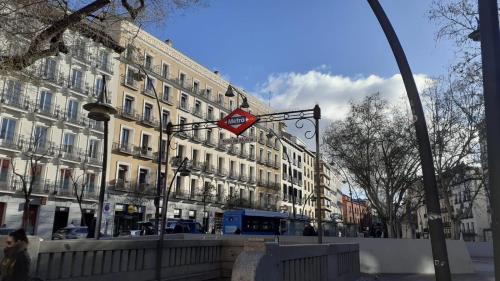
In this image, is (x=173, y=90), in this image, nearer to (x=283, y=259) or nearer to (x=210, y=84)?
(x=210, y=84)

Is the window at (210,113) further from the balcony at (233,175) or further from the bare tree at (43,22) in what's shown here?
the bare tree at (43,22)

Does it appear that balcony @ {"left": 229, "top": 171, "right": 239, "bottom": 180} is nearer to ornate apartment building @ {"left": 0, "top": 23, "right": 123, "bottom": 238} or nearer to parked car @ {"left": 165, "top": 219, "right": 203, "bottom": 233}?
ornate apartment building @ {"left": 0, "top": 23, "right": 123, "bottom": 238}

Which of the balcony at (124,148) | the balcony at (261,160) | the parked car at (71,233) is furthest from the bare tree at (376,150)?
the balcony at (261,160)

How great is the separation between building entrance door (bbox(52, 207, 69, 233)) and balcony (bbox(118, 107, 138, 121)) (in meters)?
11.0

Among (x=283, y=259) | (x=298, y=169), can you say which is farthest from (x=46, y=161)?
(x=298, y=169)

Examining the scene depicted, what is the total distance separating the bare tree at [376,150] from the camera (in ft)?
90.5

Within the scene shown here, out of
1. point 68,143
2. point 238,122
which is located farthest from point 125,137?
point 238,122

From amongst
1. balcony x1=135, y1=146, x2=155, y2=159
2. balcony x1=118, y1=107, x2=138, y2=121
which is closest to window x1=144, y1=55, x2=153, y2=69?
balcony x1=118, y1=107, x2=138, y2=121

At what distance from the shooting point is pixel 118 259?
7.45 m

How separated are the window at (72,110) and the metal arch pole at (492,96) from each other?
138 feet

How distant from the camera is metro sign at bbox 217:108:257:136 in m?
17.1

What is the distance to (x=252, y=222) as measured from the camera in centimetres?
3650

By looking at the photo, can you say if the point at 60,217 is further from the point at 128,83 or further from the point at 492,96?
the point at 492,96

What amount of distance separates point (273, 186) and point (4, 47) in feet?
215
